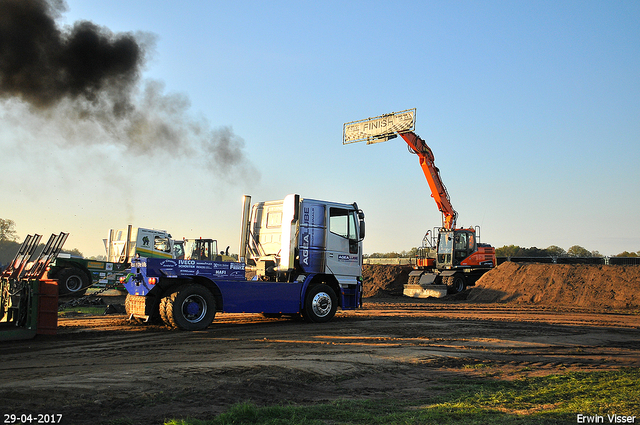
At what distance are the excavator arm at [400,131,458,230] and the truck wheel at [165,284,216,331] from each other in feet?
66.0

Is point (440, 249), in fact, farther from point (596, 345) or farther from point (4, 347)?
point (4, 347)

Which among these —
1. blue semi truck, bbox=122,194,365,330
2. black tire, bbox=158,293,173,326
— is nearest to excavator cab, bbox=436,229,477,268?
blue semi truck, bbox=122,194,365,330

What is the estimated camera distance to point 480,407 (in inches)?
240

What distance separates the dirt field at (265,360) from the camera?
602cm

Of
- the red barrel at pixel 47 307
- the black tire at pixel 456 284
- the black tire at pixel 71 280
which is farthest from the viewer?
the black tire at pixel 456 284

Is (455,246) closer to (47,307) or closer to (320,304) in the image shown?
(320,304)

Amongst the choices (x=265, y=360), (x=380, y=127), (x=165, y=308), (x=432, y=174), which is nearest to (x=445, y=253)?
(x=432, y=174)

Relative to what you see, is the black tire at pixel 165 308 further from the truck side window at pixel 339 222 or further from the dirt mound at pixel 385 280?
the dirt mound at pixel 385 280

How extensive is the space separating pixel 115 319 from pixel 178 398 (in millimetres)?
9812

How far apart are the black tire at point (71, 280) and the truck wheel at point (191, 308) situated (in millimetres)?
12504

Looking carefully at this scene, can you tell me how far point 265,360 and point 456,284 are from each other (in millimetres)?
22910

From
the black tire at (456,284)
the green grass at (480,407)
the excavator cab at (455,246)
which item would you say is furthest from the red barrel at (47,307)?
the excavator cab at (455,246)

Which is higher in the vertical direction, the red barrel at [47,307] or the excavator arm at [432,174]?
the excavator arm at [432,174]

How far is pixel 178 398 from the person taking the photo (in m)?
6.12
